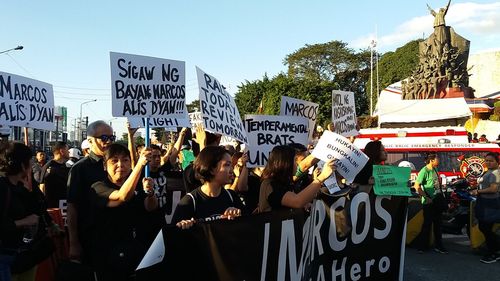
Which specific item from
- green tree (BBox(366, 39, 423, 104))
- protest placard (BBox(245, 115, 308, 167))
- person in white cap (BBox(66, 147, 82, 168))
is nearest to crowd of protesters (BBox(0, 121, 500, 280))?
protest placard (BBox(245, 115, 308, 167))

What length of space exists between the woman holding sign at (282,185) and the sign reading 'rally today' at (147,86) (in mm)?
1512

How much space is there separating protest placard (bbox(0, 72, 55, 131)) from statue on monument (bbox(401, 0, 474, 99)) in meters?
37.5

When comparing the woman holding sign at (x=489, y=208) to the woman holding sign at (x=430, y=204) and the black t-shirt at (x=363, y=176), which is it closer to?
the woman holding sign at (x=430, y=204)

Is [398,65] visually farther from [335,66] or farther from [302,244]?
[302,244]

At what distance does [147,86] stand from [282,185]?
5.90ft

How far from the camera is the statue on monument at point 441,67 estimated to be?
134ft

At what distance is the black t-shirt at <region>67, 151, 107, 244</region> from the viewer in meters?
4.12

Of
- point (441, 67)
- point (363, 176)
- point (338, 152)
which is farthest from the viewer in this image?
point (441, 67)

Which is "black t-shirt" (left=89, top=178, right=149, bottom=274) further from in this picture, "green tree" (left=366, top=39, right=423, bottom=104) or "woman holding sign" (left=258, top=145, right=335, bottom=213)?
"green tree" (left=366, top=39, right=423, bottom=104)

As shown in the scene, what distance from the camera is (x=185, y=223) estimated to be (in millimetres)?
3488

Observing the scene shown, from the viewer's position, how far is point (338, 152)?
465 cm

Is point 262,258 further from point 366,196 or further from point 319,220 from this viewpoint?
point 366,196

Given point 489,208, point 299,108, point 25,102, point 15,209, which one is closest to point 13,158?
point 15,209

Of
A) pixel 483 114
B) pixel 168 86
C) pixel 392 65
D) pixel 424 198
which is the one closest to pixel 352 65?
pixel 392 65
